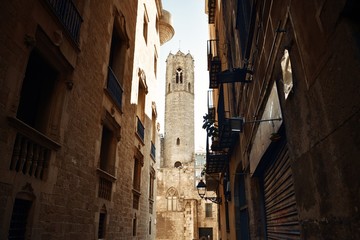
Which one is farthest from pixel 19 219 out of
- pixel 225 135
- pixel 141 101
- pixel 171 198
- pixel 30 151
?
pixel 171 198

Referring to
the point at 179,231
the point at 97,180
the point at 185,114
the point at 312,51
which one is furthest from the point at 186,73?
the point at 312,51

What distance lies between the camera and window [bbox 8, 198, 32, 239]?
4293 millimetres

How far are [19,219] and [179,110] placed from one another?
48.6m

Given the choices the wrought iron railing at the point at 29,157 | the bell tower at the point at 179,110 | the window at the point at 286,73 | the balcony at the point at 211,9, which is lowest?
the wrought iron railing at the point at 29,157

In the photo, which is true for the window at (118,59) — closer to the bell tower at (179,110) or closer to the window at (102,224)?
the window at (102,224)

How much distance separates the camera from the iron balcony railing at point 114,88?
9.20 metres

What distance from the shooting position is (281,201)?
467 centimetres

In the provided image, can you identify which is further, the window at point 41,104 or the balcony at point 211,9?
the balcony at point 211,9

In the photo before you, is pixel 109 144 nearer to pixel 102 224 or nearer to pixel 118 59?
pixel 102 224

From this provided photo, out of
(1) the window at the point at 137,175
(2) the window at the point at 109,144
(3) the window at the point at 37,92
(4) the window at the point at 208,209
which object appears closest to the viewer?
(3) the window at the point at 37,92

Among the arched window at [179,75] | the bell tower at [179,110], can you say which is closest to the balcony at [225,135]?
the bell tower at [179,110]

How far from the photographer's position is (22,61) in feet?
14.6

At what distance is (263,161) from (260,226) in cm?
195

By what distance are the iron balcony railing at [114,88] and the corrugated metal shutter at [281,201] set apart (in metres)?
5.67
